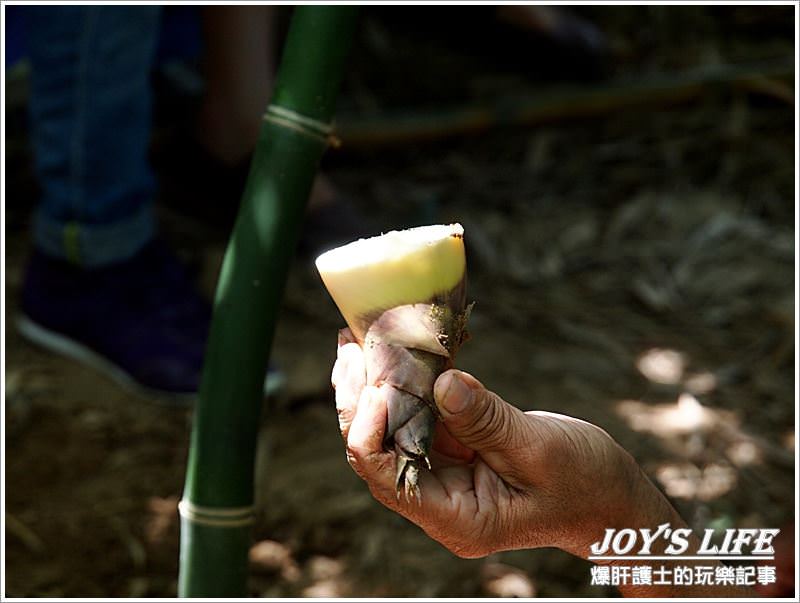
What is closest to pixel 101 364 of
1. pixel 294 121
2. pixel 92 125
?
pixel 92 125

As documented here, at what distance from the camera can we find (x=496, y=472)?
924mm

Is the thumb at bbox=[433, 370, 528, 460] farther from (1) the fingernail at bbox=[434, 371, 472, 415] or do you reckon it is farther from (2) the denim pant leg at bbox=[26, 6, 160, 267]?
(2) the denim pant leg at bbox=[26, 6, 160, 267]

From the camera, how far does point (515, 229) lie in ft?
8.93

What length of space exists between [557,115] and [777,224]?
2.51 feet

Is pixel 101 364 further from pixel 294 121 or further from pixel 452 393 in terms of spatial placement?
pixel 452 393

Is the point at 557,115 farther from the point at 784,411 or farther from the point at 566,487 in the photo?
the point at 566,487

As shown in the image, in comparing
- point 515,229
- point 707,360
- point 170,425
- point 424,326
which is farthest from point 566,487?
point 515,229

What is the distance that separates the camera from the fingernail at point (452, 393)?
0.80 m

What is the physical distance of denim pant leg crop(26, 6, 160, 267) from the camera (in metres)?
1.84

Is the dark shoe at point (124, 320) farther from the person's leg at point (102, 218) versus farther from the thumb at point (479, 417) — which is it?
the thumb at point (479, 417)

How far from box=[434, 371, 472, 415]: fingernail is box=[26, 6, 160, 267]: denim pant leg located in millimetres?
1264

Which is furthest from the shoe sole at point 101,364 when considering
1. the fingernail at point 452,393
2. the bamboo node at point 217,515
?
the fingernail at point 452,393

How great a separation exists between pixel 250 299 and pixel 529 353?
1179mm

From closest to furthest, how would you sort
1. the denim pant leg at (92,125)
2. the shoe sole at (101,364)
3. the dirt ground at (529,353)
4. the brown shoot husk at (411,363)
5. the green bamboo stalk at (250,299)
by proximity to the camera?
the brown shoot husk at (411,363) < the green bamboo stalk at (250,299) < the dirt ground at (529,353) < the denim pant leg at (92,125) < the shoe sole at (101,364)
